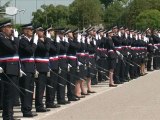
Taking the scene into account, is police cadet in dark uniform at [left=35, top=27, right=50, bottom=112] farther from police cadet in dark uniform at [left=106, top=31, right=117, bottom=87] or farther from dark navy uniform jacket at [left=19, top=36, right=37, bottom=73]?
police cadet in dark uniform at [left=106, top=31, right=117, bottom=87]

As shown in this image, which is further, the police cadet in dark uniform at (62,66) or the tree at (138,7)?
the tree at (138,7)

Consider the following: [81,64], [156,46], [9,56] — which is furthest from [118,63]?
[9,56]

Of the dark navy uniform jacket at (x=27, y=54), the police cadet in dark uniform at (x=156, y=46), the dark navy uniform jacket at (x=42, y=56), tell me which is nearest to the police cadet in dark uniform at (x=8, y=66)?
the dark navy uniform jacket at (x=27, y=54)

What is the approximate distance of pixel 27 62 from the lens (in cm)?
1152

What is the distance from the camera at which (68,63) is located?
13922 millimetres

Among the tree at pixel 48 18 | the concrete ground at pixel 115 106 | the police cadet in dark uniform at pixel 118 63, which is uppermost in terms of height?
the tree at pixel 48 18

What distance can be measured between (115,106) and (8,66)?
3.36 meters

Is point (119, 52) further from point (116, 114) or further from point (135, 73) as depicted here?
point (116, 114)

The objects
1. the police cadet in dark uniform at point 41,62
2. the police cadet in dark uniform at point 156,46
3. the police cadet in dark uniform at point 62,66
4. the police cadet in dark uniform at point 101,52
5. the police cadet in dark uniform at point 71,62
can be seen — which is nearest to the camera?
the police cadet in dark uniform at point 41,62

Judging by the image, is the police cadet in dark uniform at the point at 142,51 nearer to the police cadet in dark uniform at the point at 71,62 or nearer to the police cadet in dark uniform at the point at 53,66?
the police cadet in dark uniform at the point at 71,62

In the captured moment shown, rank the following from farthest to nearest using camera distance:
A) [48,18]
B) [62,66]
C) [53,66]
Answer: [48,18]
[62,66]
[53,66]

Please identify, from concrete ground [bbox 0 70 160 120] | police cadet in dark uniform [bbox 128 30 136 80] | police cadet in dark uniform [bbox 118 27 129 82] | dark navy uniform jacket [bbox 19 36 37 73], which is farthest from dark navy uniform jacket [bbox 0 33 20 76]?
police cadet in dark uniform [bbox 128 30 136 80]

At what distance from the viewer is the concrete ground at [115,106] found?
1126 cm

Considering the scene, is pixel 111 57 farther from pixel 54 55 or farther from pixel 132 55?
pixel 54 55
